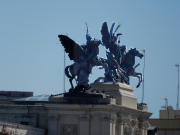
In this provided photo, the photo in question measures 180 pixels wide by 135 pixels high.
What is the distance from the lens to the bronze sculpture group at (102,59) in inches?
2830

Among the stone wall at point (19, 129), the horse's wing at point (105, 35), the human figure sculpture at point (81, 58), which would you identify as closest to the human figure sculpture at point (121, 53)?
the horse's wing at point (105, 35)

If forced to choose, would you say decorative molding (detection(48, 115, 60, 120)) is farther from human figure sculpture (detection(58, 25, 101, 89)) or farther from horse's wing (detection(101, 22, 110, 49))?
horse's wing (detection(101, 22, 110, 49))

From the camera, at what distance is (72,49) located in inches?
2840

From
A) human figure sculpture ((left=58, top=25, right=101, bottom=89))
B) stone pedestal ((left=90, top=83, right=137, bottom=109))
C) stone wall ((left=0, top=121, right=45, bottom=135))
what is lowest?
stone wall ((left=0, top=121, right=45, bottom=135))

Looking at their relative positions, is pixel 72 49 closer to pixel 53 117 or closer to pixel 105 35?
pixel 53 117

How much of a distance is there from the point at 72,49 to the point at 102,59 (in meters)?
4.23

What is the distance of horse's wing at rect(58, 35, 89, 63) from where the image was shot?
235 ft

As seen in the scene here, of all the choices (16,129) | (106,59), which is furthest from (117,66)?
(16,129)

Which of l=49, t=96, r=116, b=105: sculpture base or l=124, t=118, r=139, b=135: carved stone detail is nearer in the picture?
l=49, t=96, r=116, b=105: sculpture base

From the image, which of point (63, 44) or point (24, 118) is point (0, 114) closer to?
point (24, 118)

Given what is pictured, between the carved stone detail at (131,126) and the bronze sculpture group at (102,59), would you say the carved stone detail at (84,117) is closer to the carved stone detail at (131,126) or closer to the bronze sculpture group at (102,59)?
the bronze sculpture group at (102,59)

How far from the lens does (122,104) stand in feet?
249

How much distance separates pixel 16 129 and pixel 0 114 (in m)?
10.0

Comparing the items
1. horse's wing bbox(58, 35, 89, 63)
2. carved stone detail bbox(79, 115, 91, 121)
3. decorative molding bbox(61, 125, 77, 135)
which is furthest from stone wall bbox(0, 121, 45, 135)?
horse's wing bbox(58, 35, 89, 63)
